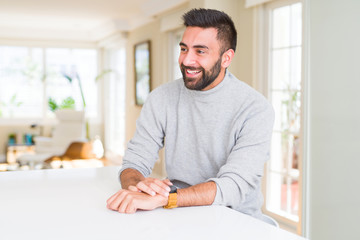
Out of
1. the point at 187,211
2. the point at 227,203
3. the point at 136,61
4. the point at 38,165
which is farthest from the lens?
the point at 136,61

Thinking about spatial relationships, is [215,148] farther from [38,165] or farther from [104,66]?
[104,66]

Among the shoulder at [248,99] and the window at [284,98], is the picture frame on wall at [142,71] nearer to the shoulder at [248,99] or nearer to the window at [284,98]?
the window at [284,98]

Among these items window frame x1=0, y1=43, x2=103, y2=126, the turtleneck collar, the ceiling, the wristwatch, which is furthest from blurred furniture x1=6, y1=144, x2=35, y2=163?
the wristwatch

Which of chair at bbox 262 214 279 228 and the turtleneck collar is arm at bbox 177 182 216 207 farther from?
the turtleneck collar

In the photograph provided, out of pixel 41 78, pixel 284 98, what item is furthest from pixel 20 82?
pixel 284 98

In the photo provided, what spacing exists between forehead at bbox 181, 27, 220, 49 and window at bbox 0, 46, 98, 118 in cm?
734

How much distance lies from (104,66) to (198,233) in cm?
847

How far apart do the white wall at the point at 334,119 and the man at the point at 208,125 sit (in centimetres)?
135

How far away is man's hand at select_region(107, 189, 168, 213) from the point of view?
114 cm

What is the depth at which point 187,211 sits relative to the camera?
3.86 feet

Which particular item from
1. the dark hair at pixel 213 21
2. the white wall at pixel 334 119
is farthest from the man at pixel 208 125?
the white wall at pixel 334 119

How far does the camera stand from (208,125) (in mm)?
1621

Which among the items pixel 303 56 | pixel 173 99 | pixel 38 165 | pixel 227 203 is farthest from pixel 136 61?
pixel 227 203

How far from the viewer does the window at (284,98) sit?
11.6ft
